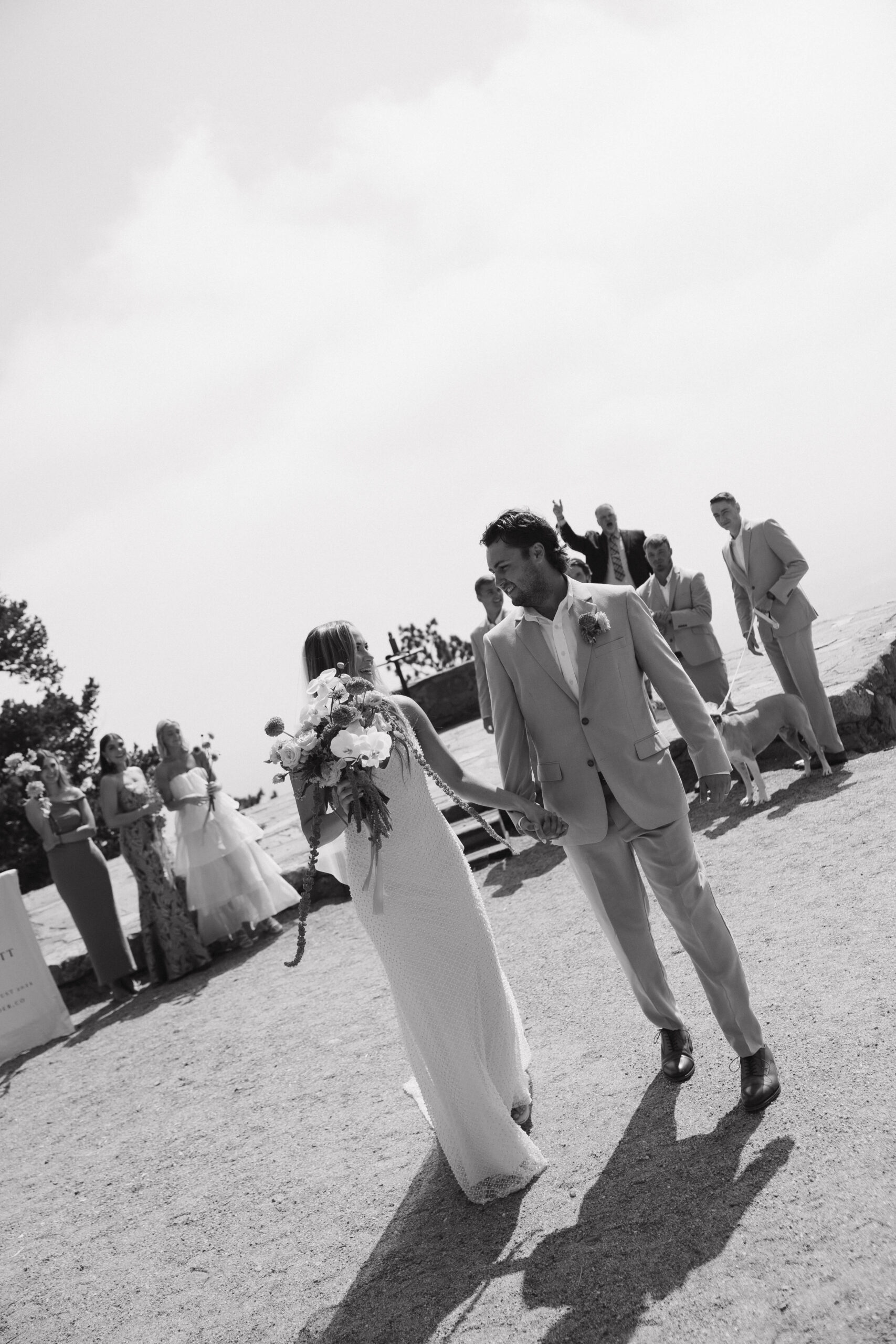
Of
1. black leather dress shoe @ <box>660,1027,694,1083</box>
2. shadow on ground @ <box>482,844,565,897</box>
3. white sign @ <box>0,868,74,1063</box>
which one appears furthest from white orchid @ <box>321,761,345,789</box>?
white sign @ <box>0,868,74,1063</box>

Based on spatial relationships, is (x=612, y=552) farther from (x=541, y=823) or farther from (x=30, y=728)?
(x=30, y=728)

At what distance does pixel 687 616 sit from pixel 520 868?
8.04 feet

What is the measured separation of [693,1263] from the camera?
3.14 m

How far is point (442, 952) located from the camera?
4.23 m

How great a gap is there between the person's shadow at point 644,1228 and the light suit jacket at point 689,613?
18.0 ft

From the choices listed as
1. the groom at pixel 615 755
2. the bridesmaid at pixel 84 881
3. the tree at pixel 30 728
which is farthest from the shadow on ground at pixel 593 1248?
the tree at pixel 30 728

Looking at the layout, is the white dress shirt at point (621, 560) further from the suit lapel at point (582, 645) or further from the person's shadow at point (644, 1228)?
the person's shadow at point (644, 1228)

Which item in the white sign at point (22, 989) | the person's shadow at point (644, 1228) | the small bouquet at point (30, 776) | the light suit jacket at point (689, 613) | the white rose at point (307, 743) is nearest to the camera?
the person's shadow at point (644, 1228)

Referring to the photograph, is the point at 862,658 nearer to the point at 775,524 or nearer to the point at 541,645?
the point at 775,524

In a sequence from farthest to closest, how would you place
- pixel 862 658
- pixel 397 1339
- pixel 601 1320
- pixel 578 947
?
1. pixel 862 658
2. pixel 578 947
3. pixel 397 1339
4. pixel 601 1320

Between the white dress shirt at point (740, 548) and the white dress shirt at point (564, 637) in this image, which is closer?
the white dress shirt at point (564, 637)

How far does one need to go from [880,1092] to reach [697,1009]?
138cm

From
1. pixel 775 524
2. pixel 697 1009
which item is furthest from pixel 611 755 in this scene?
pixel 775 524

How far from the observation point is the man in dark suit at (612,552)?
34.5 feet
